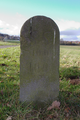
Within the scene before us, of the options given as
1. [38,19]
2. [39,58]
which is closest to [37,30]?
[38,19]

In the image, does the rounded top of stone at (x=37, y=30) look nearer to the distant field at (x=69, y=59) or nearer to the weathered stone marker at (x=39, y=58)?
the weathered stone marker at (x=39, y=58)

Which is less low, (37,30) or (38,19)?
(38,19)

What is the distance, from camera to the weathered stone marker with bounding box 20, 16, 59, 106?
2.00m

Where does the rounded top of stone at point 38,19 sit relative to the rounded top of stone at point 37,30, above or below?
above

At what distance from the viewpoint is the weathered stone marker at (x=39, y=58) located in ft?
6.57

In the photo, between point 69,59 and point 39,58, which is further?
point 69,59

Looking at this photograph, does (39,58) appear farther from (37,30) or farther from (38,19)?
(38,19)

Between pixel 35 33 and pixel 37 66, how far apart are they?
0.58m

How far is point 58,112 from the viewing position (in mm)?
1949

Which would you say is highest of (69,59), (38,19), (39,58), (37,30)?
(38,19)

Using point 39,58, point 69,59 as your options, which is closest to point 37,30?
point 39,58

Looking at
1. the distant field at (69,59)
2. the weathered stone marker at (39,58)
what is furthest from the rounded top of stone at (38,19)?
the distant field at (69,59)

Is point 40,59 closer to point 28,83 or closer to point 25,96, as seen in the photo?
point 28,83

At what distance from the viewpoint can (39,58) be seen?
204 cm
